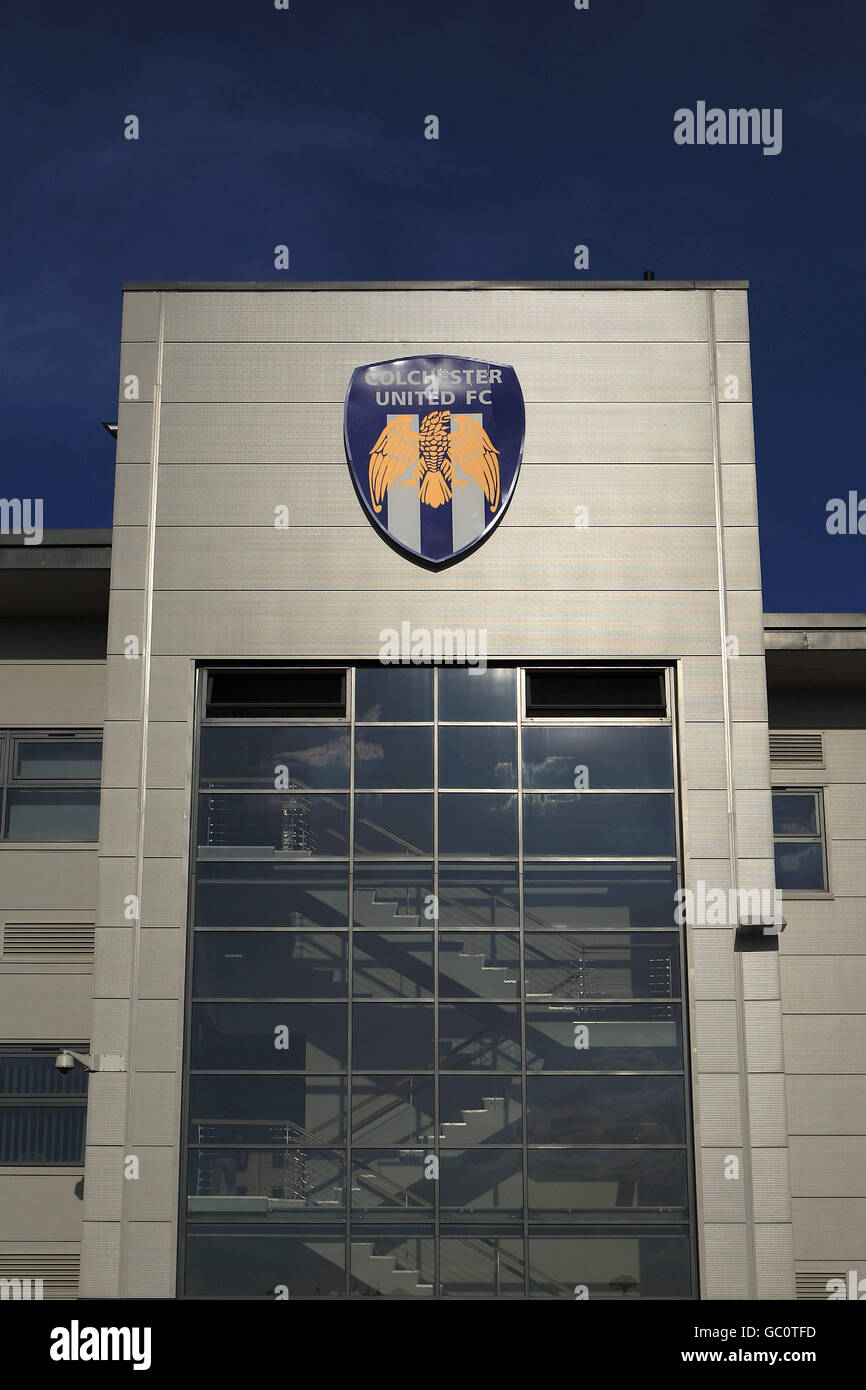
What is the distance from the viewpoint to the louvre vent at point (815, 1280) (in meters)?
17.3

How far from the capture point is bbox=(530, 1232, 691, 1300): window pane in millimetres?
14062

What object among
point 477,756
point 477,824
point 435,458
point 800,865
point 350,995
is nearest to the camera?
point 350,995

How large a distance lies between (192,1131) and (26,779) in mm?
5595

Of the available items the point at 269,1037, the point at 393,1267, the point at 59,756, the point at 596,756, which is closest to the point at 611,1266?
the point at 393,1267

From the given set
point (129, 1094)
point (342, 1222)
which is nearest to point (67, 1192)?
point (129, 1094)

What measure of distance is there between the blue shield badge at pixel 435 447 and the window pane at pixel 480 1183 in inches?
251

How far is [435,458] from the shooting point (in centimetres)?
1611

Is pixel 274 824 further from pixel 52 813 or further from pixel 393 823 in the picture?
pixel 52 813

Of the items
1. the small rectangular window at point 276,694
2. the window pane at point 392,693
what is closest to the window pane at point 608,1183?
the window pane at point 392,693

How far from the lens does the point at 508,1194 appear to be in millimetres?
14289

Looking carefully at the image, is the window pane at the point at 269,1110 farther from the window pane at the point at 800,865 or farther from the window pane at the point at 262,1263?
the window pane at the point at 800,865

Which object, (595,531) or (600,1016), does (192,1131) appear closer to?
(600,1016)

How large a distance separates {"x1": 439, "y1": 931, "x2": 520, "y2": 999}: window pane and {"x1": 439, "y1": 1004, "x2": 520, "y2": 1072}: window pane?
0.16m

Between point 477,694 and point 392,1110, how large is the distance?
4.54 m
